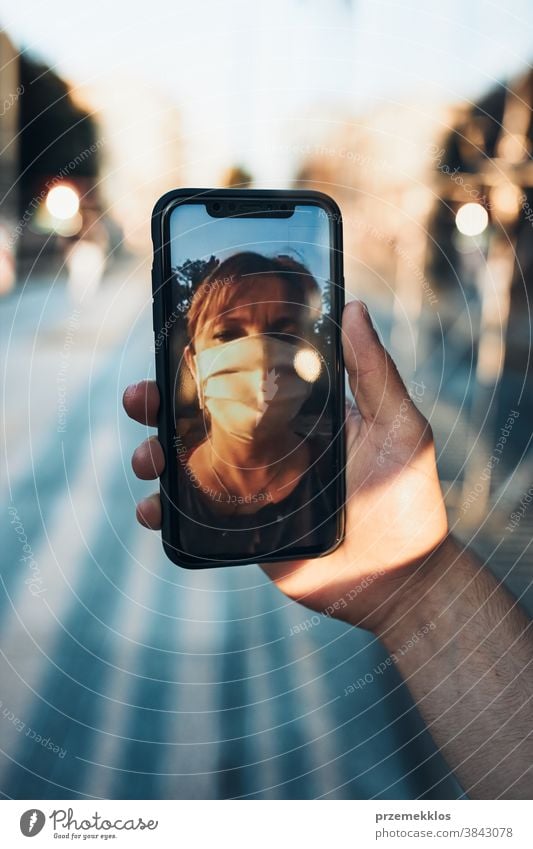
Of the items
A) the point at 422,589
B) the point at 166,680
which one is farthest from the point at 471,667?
the point at 166,680

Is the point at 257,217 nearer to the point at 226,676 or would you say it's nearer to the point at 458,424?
the point at 226,676

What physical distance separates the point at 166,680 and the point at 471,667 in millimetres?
347

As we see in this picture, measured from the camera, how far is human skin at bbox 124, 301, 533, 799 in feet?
1.51

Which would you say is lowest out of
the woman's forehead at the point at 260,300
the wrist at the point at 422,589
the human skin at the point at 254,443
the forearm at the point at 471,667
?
the forearm at the point at 471,667

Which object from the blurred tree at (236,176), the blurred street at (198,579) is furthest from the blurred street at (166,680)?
the blurred tree at (236,176)

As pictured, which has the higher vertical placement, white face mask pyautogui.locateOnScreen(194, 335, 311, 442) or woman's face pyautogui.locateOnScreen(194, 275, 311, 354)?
woman's face pyautogui.locateOnScreen(194, 275, 311, 354)

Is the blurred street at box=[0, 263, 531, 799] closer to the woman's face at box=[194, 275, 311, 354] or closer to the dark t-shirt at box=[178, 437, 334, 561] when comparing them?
the dark t-shirt at box=[178, 437, 334, 561]

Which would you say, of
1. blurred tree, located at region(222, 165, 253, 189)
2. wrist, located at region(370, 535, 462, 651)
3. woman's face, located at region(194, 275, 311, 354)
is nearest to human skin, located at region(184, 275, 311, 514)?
woman's face, located at region(194, 275, 311, 354)

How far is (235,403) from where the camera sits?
0.44m

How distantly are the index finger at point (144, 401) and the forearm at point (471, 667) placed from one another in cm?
22

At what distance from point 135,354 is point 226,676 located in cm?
174

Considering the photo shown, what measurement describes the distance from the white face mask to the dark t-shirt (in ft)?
0.10

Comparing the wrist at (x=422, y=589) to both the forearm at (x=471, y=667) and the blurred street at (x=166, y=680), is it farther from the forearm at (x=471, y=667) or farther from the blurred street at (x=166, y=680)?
the blurred street at (x=166, y=680)

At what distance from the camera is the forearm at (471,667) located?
0.44 meters
